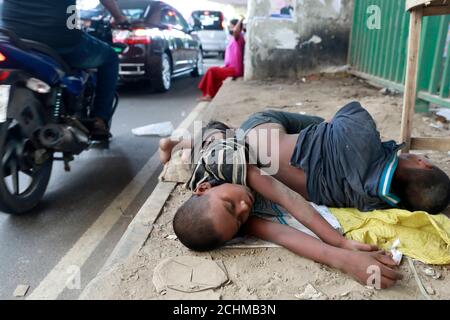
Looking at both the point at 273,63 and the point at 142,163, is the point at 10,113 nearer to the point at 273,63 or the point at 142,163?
the point at 142,163

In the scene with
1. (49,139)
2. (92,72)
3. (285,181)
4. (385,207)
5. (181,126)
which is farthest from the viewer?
(181,126)

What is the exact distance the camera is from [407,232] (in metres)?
1.96

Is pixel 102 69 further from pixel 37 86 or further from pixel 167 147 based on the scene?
pixel 167 147

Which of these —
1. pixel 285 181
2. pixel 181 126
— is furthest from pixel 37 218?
pixel 181 126

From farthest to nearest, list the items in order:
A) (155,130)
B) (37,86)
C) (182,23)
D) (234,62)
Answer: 1. (182,23)
2. (234,62)
3. (155,130)
4. (37,86)

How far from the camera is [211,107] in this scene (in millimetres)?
5512

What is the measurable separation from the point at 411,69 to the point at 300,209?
131 cm

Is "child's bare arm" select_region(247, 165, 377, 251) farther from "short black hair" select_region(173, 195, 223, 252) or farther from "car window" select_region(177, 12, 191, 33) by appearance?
"car window" select_region(177, 12, 191, 33)

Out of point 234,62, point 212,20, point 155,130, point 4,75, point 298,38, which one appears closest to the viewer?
point 4,75

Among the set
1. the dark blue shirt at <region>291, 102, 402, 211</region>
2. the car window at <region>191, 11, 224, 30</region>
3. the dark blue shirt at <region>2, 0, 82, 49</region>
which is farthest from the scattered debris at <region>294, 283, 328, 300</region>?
the car window at <region>191, 11, 224, 30</region>

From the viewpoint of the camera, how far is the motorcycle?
2.60 meters

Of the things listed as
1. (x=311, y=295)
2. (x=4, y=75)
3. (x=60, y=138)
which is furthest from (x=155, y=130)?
(x=311, y=295)

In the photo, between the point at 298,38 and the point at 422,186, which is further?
the point at 298,38
